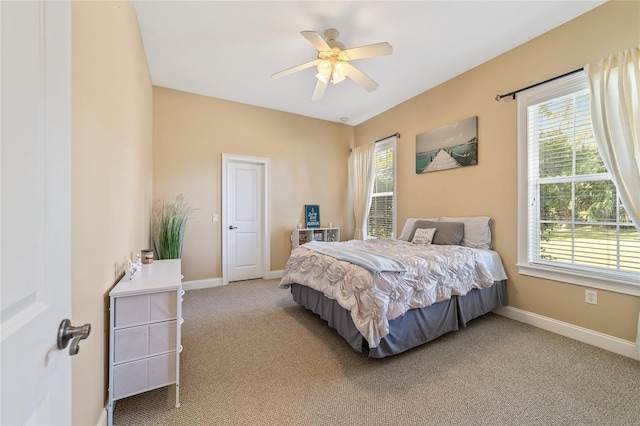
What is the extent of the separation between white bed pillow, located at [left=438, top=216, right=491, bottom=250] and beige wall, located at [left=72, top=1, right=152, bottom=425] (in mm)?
3336

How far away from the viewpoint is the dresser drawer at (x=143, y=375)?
147cm

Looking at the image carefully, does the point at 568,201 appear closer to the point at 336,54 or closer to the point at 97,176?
the point at 336,54

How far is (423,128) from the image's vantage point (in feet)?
12.7

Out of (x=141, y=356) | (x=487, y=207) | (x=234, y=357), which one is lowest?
(x=234, y=357)

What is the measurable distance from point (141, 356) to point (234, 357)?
30.2 inches

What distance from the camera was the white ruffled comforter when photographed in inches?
75.4

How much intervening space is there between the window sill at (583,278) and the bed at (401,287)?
262mm

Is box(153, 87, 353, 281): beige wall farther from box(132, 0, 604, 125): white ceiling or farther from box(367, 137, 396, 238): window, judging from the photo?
box(367, 137, 396, 238): window

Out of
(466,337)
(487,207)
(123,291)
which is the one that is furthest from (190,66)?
(466,337)

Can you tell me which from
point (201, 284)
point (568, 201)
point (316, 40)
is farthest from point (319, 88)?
point (201, 284)

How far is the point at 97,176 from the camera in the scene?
53.5 inches

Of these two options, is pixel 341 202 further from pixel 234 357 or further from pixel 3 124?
pixel 3 124

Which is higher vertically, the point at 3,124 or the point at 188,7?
the point at 188,7

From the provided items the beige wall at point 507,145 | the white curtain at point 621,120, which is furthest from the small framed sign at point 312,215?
the white curtain at point 621,120
